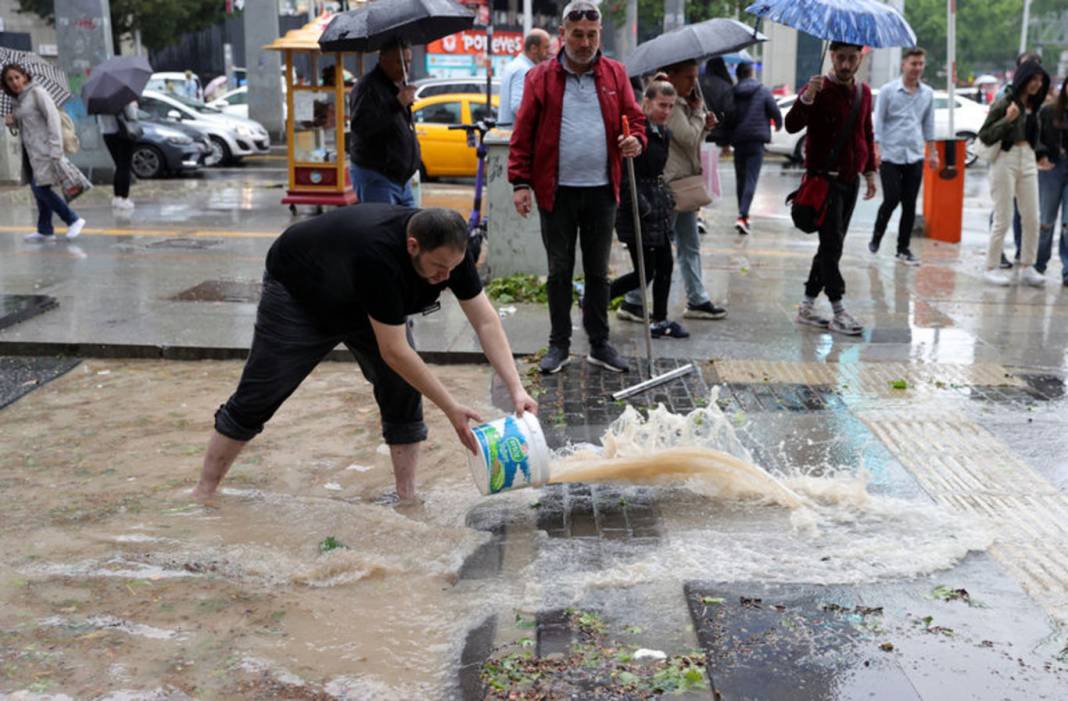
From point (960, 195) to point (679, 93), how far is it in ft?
21.6

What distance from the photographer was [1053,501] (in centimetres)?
506

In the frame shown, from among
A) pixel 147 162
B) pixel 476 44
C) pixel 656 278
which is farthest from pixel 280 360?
pixel 476 44

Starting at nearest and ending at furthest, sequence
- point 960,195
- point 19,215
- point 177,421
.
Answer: point 177,421 < point 960,195 < point 19,215


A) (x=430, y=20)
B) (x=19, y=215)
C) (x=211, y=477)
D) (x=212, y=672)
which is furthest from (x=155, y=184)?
(x=212, y=672)

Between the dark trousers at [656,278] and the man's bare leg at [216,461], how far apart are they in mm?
3287

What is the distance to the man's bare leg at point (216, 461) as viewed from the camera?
16.3ft

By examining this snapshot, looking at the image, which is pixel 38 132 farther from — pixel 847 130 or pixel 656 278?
pixel 847 130

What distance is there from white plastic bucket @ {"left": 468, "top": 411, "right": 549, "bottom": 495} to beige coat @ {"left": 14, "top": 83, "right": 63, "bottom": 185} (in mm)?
8914

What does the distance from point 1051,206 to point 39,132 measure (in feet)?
31.9

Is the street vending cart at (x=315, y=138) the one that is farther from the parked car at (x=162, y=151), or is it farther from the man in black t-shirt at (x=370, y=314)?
the man in black t-shirt at (x=370, y=314)

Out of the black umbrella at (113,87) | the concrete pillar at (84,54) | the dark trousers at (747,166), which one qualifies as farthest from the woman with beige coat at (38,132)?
the dark trousers at (747,166)

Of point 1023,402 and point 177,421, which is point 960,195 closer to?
point 1023,402

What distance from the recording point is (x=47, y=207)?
12.0 meters

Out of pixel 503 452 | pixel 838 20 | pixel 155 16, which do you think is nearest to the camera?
pixel 503 452
